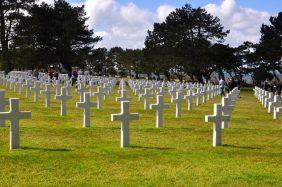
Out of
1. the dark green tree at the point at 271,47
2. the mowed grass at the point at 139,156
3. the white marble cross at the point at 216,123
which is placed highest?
the dark green tree at the point at 271,47

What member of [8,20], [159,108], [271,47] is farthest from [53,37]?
[159,108]

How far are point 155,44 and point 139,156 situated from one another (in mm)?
54466

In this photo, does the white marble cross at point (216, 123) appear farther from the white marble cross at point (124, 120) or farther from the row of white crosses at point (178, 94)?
the row of white crosses at point (178, 94)

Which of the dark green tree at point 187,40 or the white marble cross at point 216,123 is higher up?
the dark green tree at point 187,40

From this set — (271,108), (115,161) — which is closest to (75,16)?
(271,108)

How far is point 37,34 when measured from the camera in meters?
50.3

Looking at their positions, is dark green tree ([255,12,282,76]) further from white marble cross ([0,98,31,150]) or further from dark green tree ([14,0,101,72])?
white marble cross ([0,98,31,150])

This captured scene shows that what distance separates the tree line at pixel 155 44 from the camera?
4984cm

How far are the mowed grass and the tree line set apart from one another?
121ft

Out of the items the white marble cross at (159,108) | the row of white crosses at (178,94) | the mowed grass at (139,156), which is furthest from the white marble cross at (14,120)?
the row of white crosses at (178,94)

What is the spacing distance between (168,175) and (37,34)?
4440 centimetres

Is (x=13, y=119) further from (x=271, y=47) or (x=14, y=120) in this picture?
(x=271, y=47)

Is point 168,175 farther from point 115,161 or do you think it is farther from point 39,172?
point 39,172

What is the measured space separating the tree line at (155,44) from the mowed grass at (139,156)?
36921 mm
